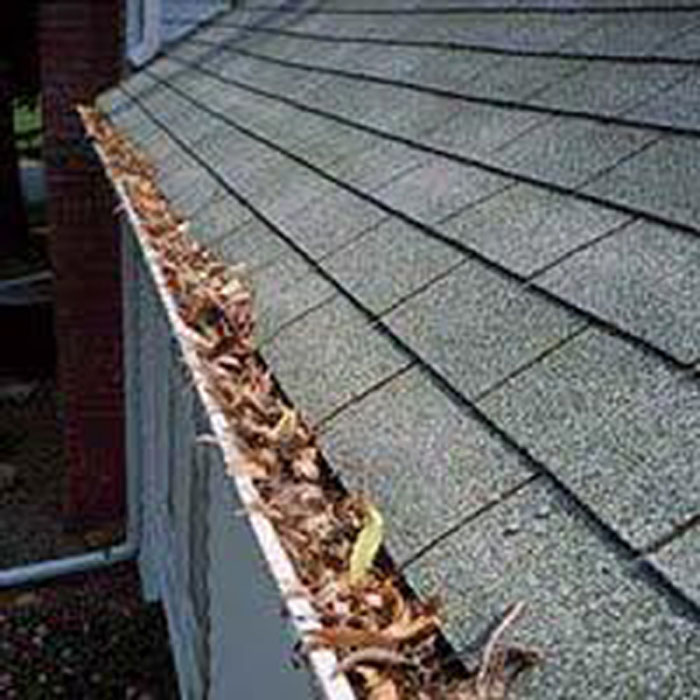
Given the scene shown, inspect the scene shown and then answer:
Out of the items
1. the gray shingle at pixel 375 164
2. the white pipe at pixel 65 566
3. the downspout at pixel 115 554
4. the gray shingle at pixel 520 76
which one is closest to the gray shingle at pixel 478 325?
the gray shingle at pixel 375 164

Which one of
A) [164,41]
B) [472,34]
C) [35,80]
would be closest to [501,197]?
[472,34]

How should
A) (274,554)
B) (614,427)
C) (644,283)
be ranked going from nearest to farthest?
1. (614,427)
2. (274,554)
3. (644,283)

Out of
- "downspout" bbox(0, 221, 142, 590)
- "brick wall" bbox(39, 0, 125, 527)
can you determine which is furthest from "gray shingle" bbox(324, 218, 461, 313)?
"brick wall" bbox(39, 0, 125, 527)

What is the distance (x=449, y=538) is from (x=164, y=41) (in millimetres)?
9421

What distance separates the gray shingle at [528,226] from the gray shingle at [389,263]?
8 cm

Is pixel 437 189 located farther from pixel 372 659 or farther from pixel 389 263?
pixel 372 659

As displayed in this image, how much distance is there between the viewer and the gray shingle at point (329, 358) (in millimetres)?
2896

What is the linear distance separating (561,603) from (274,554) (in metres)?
0.72

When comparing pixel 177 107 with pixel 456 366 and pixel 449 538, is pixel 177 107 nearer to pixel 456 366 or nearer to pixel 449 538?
pixel 456 366

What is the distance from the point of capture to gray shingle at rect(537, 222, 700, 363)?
92.3 inches

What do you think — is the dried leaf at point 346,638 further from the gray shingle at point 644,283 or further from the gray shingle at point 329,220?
the gray shingle at point 329,220

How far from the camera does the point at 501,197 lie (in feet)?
11.2

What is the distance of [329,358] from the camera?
3.10 m

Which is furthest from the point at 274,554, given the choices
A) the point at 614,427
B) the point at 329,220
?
the point at 329,220
